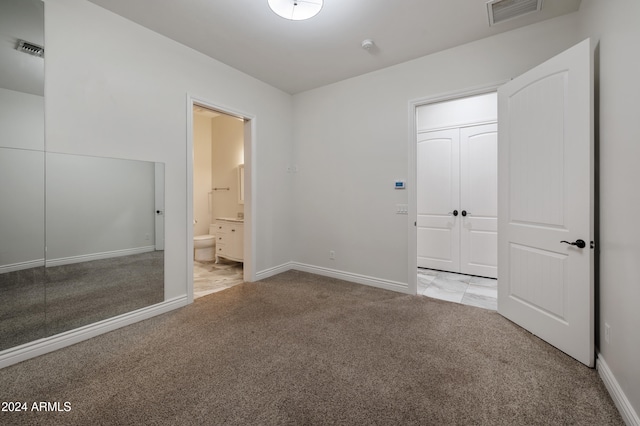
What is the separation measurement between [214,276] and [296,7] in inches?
142

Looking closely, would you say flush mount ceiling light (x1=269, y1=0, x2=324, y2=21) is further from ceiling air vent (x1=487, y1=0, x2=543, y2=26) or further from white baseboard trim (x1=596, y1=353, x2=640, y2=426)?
white baseboard trim (x1=596, y1=353, x2=640, y2=426)

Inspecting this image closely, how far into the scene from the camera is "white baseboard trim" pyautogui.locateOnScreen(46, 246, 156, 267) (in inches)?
86.8

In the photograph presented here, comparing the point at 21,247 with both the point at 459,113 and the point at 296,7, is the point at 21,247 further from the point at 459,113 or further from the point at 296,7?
the point at 459,113

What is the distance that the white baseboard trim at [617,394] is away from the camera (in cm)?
136

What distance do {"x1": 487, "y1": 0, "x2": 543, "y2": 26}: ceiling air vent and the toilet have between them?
4.91 meters

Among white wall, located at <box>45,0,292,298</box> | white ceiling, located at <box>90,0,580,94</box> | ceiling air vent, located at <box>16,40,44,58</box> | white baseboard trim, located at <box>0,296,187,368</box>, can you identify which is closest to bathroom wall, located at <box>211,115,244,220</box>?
white wall, located at <box>45,0,292,298</box>

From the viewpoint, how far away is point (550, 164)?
2.14 m

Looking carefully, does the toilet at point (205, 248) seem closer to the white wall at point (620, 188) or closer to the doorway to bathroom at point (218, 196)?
the doorway to bathroom at point (218, 196)

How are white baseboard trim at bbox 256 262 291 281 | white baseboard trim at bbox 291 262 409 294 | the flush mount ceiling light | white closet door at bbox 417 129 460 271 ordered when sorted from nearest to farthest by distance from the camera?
Result: the flush mount ceiling light, white baseboard trim at bbox 291 262 409 294, white baseboard trim at bbox 256 262 291 281, white closet door at bbox 417 129 460 271

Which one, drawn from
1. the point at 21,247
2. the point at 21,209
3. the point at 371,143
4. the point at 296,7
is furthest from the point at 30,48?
the point at 371,143

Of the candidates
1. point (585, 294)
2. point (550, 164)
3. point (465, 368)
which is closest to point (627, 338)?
point (585, 294)

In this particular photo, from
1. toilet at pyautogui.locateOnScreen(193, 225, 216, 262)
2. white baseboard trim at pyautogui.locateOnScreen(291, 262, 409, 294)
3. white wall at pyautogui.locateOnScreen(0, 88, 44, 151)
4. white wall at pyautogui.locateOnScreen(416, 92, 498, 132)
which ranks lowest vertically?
white baseboard trim at pyautogui.locateOnScreen(291, 262, 409, 294)

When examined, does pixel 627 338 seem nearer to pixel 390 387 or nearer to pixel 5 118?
pixel 390 387

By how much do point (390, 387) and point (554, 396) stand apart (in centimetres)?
97
